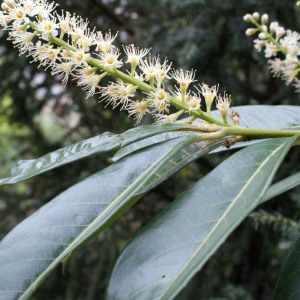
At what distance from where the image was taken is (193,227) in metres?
0.58

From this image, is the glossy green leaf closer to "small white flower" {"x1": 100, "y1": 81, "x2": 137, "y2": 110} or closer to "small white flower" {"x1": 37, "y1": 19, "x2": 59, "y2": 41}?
"small white flower" {"x1": 100, "y1": 81, "x2": 137, "y2": 110}

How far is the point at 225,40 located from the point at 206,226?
145cm

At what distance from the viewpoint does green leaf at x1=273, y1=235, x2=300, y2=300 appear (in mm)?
667

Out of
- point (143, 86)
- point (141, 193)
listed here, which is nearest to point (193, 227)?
point (141, 193)

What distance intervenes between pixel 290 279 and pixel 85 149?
1.44ft

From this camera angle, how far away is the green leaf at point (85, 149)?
654mm

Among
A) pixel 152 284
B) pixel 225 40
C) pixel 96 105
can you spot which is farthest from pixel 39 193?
pixel 152 284

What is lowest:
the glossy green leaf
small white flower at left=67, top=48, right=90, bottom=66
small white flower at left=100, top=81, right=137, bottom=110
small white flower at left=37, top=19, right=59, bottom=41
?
the glossy green leaf

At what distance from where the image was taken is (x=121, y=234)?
209cm

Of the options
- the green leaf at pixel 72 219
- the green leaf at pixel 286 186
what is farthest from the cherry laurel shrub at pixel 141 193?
the green leaf at pixel 286 186

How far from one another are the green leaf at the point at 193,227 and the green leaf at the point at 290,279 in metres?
0.20

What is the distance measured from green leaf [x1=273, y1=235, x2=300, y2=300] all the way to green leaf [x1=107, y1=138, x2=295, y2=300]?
0.66ft

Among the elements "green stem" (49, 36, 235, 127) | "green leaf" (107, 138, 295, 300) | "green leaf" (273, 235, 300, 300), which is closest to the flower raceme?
"green stem" (49, 36, 235, 127)

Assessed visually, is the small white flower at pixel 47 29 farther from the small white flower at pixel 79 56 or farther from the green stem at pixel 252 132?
the green stem at pixel 252 132
